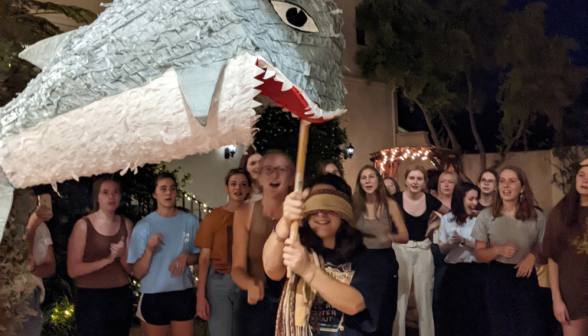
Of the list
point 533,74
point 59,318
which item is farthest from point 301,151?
point 59,318

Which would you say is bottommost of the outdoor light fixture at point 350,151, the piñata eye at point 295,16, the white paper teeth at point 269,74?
the white paper teeth at point 269,74

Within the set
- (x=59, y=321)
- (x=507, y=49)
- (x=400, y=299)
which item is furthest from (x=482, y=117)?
(x=59, y=321)

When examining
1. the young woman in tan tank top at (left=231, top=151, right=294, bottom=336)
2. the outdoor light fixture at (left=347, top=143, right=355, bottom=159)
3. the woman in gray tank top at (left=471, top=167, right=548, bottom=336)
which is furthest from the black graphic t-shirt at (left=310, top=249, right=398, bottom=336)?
the outdoor light fixture at (left=347, top=143, right=355, bottom=159)

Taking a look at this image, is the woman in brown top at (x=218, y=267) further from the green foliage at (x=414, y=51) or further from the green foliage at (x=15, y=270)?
the green foliage at (x=414, y=51)

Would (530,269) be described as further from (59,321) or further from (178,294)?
(59,321)

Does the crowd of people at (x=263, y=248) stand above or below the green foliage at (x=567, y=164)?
below

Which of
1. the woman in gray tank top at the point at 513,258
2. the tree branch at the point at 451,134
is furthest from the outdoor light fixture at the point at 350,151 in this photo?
the woman in gray tank top at the point at 513,258

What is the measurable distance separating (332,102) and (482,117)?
67.9 inches

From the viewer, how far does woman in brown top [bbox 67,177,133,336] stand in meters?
1.47

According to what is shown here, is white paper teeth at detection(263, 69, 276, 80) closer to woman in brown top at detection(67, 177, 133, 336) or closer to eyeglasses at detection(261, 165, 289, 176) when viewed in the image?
eyeglasses at detection(261, 165, 289, 176)

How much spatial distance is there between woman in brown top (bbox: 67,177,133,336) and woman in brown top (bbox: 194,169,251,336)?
0.25 metres

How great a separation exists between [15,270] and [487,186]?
158cm

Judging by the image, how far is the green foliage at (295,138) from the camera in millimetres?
2432

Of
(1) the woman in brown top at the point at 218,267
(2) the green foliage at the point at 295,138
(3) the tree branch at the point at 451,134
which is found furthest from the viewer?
(2) the green foliage at the point at 295,138
